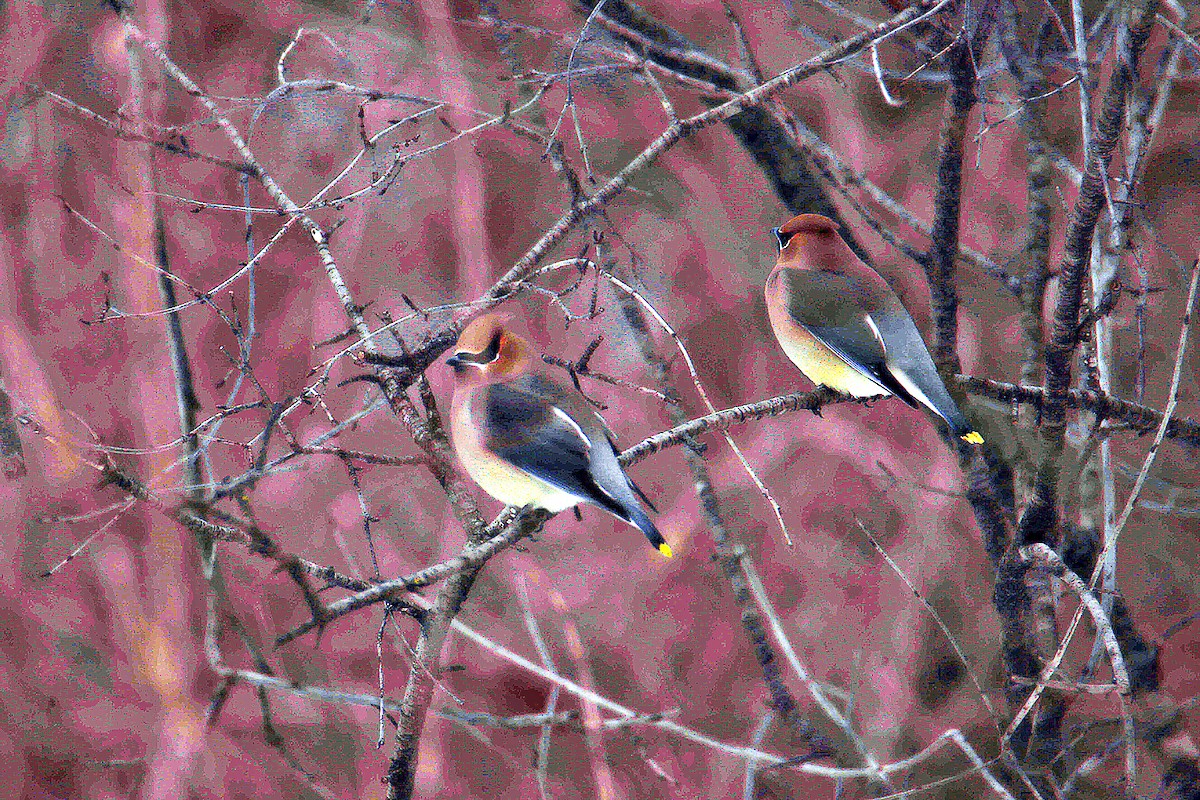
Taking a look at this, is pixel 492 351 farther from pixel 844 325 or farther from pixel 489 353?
pixel 844 325

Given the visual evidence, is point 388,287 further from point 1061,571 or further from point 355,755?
point 1061,571

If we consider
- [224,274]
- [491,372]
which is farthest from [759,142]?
[224,274]

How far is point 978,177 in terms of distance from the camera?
156 inches

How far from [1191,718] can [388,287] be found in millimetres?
3228

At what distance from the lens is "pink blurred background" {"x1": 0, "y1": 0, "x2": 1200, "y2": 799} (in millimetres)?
2791

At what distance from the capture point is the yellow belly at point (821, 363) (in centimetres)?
254

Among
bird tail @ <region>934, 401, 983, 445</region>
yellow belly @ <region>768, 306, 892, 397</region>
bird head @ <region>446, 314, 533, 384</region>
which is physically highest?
bird head @ <region>446, 314, 533, 384</region>

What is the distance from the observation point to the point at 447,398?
3486 mm

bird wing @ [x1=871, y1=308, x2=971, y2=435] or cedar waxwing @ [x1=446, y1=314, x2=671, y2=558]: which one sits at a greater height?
cedar waxwing @ [x1=446, y1=314, x2=671, y2=558]

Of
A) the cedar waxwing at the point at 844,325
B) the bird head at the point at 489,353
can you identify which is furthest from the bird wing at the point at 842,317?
the bird head at the point at 489,353

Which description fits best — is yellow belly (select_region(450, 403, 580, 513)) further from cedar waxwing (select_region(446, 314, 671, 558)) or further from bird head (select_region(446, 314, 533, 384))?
bird head (select_region(446, 314, 533, 384))

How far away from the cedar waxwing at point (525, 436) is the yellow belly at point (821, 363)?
26.4 inches

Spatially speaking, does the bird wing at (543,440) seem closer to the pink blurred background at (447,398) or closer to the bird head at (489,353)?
the bird head at (489,353)

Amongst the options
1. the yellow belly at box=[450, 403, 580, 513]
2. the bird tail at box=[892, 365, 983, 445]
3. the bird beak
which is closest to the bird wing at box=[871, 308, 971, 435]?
the bird tail at box=[892, 365, 983, 445]
